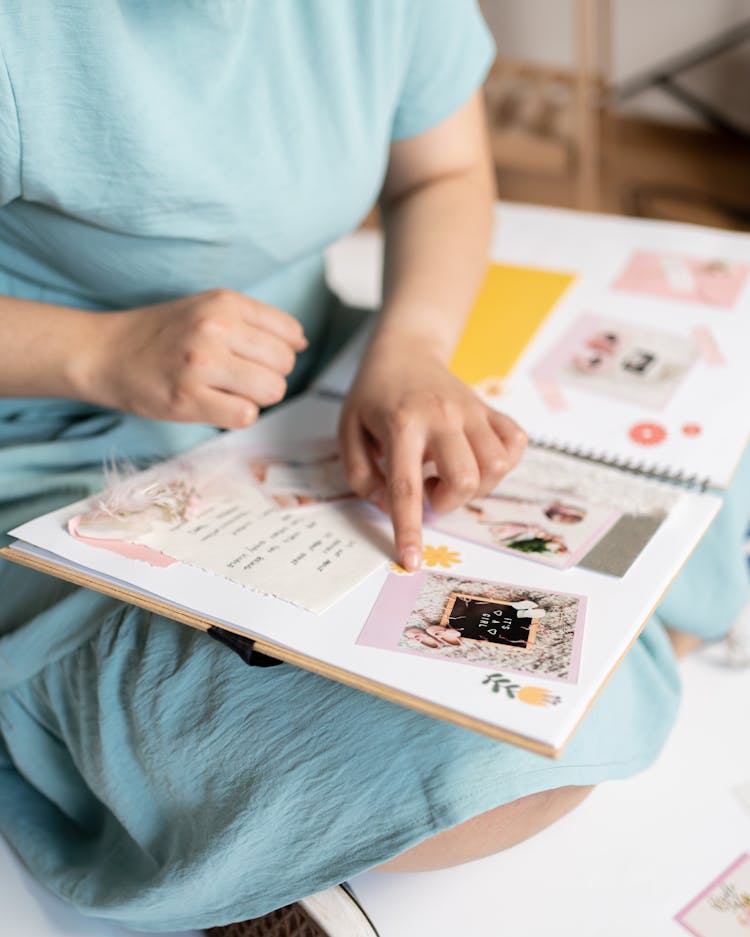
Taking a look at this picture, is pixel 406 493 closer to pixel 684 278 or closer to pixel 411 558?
pixel 411 558

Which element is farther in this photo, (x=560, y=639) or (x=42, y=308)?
(x=42, y=308)

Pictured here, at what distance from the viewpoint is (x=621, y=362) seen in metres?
0.92

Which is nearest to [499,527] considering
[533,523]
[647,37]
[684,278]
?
[533,523]

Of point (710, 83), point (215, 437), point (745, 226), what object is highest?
point (215, 437)

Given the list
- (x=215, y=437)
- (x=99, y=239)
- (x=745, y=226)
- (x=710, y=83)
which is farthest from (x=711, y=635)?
(x=710, y=83)

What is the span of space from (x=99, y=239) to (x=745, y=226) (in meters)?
1.98

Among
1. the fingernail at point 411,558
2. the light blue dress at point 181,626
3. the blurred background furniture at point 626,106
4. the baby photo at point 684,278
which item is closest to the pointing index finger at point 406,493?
the fingernail at point 411,558

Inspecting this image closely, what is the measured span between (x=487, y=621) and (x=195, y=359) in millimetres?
262

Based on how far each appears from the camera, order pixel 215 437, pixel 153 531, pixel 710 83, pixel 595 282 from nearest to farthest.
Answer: pixel 153 531 → pixel 215 437 → pixel 595 282 → pixel 710 83

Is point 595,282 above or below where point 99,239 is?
below

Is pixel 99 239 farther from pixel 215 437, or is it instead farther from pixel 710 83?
pixel 710 83

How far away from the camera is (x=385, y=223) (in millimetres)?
1092

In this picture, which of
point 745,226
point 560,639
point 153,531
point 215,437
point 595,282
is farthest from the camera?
point 745,226

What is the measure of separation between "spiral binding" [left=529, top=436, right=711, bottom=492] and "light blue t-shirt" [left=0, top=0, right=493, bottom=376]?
263 millimetres
